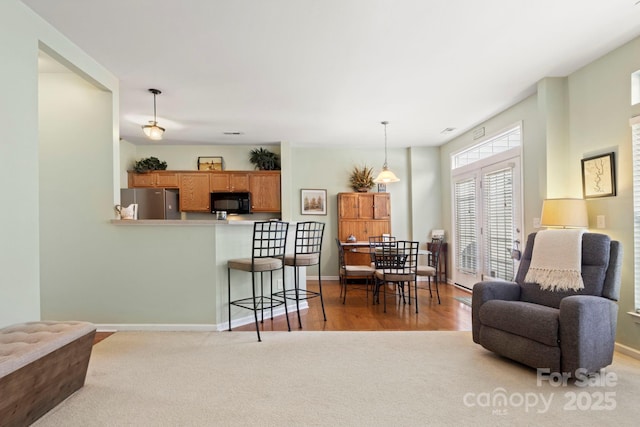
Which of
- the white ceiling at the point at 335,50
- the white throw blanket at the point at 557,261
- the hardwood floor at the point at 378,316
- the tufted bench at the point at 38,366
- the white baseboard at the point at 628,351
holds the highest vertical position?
the white ceiling at the point at 335,50

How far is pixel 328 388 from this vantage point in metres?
2.43

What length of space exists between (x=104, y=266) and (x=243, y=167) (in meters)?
3.72

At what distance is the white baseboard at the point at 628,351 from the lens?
295 centimetres

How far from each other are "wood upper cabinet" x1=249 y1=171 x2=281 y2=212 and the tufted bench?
456cm

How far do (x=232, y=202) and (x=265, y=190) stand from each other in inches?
26.4

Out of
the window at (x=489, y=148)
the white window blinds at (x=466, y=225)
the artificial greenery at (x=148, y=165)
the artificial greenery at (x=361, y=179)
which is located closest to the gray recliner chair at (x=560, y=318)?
the window at (x=489, y=148)

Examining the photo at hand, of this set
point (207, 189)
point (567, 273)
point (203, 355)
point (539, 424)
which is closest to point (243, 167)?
point (207, 189)

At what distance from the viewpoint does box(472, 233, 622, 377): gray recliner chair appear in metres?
2.38

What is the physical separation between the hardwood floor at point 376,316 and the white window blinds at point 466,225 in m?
0.67

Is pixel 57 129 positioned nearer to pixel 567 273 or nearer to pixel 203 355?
pixel 203 355

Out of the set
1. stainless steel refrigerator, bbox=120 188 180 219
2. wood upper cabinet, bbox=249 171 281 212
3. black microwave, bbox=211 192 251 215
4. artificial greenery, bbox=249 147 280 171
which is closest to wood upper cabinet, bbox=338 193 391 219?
wood upper cabinet, bbox=249 171 281 212

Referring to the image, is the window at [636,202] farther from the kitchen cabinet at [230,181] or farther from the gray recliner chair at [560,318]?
the kitchen cabinet at [230,181]

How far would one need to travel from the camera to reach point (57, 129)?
3.81 meters

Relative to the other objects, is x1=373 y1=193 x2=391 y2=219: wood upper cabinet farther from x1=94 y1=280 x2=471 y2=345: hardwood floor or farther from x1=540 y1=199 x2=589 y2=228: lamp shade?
x1=540 y1=199 x2=589 y2=228: lamp shade
